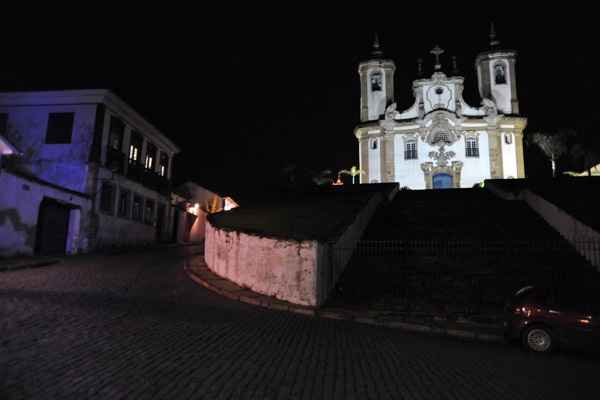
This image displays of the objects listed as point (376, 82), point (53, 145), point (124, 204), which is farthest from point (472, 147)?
point (53, 145)

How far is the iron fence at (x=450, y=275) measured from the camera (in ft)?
32.1

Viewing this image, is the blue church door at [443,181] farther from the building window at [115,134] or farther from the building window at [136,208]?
the building window at [115,134]

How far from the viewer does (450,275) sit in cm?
1114

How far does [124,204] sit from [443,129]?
27766 millimetres

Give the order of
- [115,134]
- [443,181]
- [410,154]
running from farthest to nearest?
[410,154]
[443,181]
[115,134]

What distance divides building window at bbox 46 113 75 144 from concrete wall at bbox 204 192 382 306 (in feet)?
41.5

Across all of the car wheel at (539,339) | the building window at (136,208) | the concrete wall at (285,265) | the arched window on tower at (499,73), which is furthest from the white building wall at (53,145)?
the arched window on tower at (499,73)

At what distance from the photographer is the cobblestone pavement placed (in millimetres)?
4355

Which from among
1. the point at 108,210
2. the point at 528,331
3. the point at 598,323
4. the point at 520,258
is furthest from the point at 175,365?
the point at 108,210

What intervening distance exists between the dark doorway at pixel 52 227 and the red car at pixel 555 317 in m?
16.5

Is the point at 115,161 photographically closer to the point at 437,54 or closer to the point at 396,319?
the point at 396,319

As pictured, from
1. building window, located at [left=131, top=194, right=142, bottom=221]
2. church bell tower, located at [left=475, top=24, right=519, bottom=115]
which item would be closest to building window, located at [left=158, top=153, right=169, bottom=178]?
building window, located at [left=131, top=194, right=142, bottom=221]

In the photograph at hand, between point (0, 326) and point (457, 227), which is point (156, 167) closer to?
point (457, 227)

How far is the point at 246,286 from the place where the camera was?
1106cm
